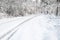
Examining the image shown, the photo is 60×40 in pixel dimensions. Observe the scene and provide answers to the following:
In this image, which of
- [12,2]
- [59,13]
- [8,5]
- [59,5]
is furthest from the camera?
[59,5]

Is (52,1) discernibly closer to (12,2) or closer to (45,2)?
(45,2)

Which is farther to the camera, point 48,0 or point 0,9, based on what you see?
point 48,0

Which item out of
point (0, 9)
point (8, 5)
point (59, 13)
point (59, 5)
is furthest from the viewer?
point (59, 5)

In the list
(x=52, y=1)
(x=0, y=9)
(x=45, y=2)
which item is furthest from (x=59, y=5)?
(x=0, y=9)

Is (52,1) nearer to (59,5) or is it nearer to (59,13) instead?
(59,5)

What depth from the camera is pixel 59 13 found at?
126 feet

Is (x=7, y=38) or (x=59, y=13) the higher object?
(x=7, y=38)

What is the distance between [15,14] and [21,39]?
762 inches

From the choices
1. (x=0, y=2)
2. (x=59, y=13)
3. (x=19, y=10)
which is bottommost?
(x=59, y=13)

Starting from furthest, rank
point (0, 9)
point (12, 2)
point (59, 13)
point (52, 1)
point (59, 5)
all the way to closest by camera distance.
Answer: point (52, 1) → point (59, 5) → point (59, 13) → point (12, 2) → point (0, 9)

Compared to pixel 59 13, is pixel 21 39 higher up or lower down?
higher up

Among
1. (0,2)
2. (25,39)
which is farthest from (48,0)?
(25,39)

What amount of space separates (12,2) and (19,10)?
2.00 m

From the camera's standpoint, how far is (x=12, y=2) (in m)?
29.5
